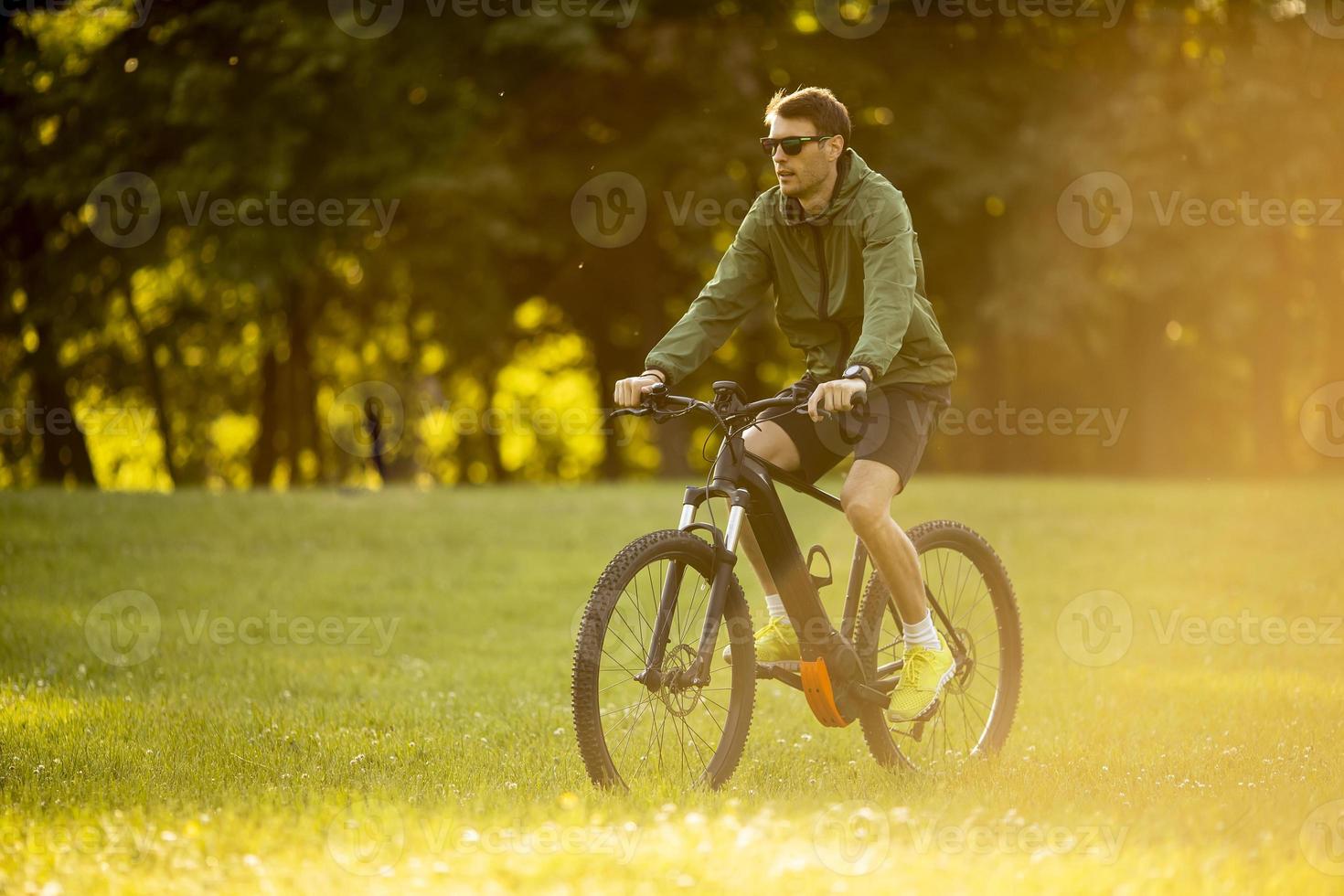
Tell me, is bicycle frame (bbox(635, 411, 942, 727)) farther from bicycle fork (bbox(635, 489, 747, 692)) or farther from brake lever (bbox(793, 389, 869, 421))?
brake lever (bbox(793, 389, 869, 421))

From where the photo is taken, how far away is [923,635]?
568 cm

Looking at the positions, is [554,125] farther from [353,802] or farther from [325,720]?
[353,802]

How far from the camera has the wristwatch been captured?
4.91 metres

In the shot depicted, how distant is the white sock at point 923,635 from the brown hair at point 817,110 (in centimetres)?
186

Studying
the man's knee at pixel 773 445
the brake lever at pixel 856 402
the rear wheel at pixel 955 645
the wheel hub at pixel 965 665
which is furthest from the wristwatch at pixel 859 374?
the wheel hub at pixel 965 665

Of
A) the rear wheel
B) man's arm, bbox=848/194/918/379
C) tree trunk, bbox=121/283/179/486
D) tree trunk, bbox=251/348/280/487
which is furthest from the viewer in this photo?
tree trunk, bbox=251/348/280/487

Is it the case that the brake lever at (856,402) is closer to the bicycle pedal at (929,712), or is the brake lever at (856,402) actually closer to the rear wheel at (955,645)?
the rear wheel at (955,645)

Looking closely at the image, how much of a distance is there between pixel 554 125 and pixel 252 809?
61.2 feet

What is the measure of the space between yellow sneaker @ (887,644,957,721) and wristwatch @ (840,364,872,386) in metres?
1.27

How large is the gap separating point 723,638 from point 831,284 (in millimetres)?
1387

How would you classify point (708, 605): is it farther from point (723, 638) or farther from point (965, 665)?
point (965, 665)

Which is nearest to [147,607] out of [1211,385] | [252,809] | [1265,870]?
[252,809]

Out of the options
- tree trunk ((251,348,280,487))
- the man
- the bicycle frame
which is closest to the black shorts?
the man

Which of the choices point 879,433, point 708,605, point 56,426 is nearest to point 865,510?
point 879,433
